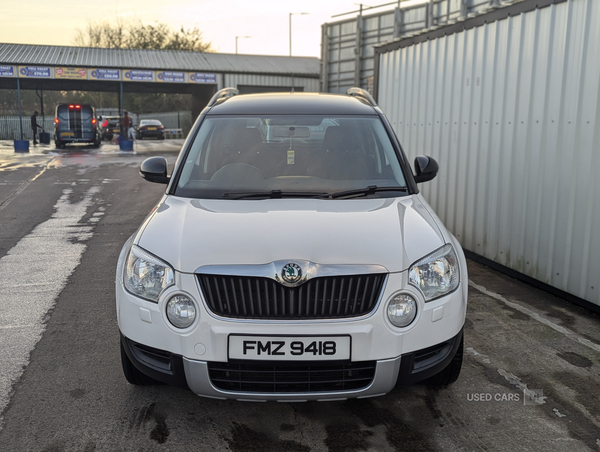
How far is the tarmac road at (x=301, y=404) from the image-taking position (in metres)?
3.19

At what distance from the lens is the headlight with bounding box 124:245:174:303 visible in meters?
3.10

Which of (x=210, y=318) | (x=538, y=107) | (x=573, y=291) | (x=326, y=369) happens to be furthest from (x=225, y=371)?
(x=538, y=107)

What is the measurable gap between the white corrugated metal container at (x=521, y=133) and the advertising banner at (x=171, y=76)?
3420 centimetres

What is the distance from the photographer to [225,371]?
3020 millimetres

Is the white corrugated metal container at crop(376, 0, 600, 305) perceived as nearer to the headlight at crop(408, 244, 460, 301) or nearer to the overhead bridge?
the headlight at crop(408, 244, 460, 301)

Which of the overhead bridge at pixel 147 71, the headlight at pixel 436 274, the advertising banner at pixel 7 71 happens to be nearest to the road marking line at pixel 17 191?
the headlight at pixel 436 274

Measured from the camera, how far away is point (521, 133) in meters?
6.56

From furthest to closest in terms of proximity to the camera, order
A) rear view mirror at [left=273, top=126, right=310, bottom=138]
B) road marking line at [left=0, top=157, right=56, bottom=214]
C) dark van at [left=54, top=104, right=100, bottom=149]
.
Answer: dark van at [left=54, top=104, right=100, bottom=149]
road marking line at [left=0, top=157, right=56, bottom=214]
rear view mirror at [left=273, top=126, right=310, bottom=138]

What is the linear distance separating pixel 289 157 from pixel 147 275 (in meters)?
1.54

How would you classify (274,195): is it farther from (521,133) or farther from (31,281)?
(521,133)

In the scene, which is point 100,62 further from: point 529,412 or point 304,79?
point 529,412

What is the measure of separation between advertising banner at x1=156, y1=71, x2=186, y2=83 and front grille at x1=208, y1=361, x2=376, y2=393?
40.2 m

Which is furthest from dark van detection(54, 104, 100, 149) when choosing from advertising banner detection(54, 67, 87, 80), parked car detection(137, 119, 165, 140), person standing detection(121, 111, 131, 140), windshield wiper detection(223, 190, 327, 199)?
windshield wiper detection(223, 190, 327, 199)

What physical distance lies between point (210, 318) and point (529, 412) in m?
1.92
